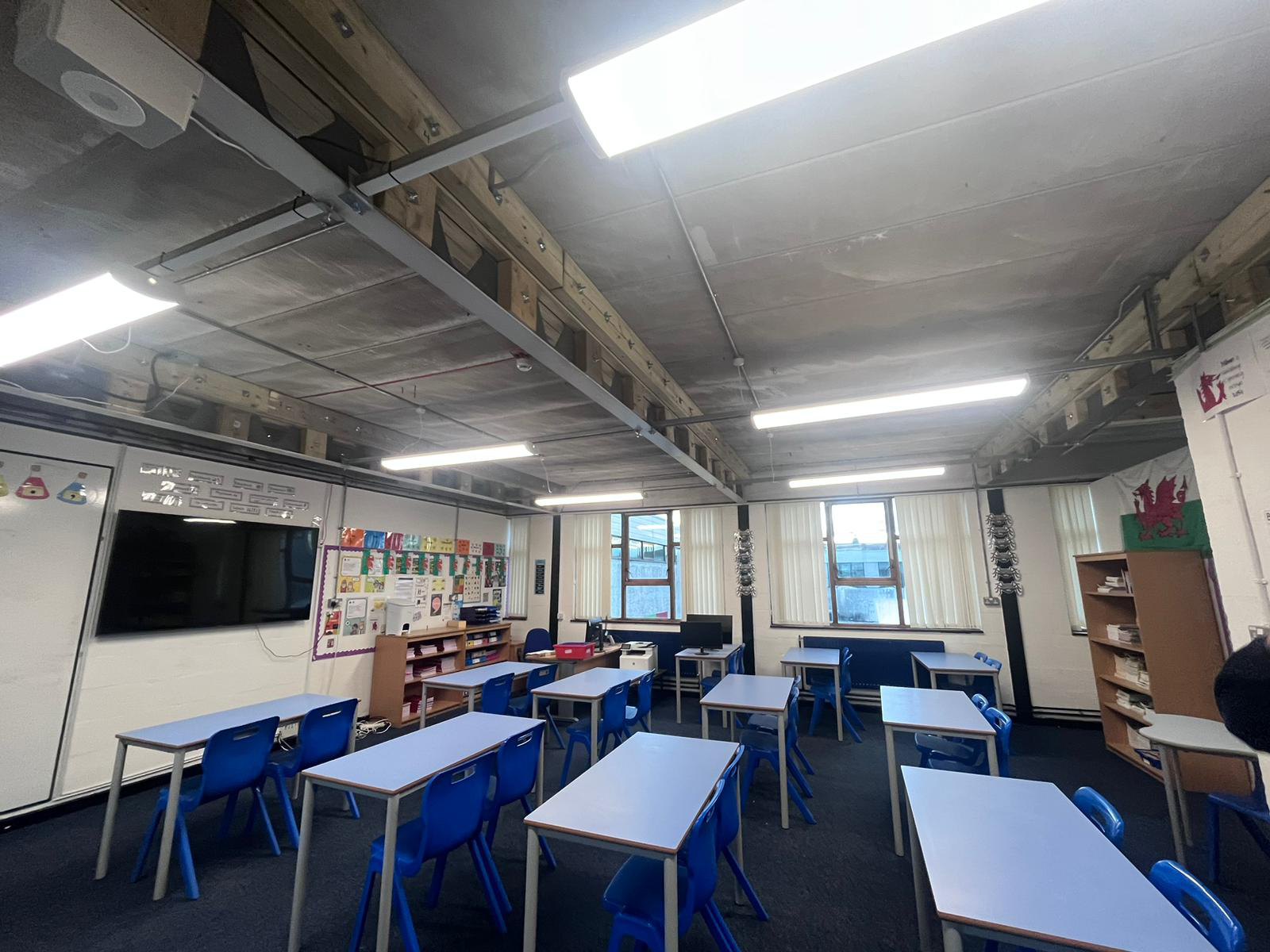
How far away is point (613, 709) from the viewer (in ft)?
13.4

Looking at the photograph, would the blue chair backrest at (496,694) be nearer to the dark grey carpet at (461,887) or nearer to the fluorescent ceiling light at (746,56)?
the dark grey carpet at (461,887)

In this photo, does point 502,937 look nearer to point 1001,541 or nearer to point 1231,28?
point 1231,28

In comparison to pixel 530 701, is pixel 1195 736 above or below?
above

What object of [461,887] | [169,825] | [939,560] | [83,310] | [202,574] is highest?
[83,310]

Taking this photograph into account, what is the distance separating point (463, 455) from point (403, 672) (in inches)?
115

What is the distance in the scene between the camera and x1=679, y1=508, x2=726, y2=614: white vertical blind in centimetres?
729

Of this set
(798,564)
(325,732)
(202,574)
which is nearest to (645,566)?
(798,564)

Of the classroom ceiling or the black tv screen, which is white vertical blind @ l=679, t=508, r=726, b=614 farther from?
the black tv screen

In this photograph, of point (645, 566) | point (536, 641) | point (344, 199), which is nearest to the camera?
point (344, 199)

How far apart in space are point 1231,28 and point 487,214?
228cm

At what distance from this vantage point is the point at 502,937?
232cm

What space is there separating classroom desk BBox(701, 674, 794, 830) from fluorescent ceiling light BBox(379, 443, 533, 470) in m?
2.40

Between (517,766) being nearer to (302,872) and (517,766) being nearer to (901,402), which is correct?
(302,872)

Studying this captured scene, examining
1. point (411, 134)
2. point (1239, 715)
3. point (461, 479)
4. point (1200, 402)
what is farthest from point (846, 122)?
point (461, 479)
